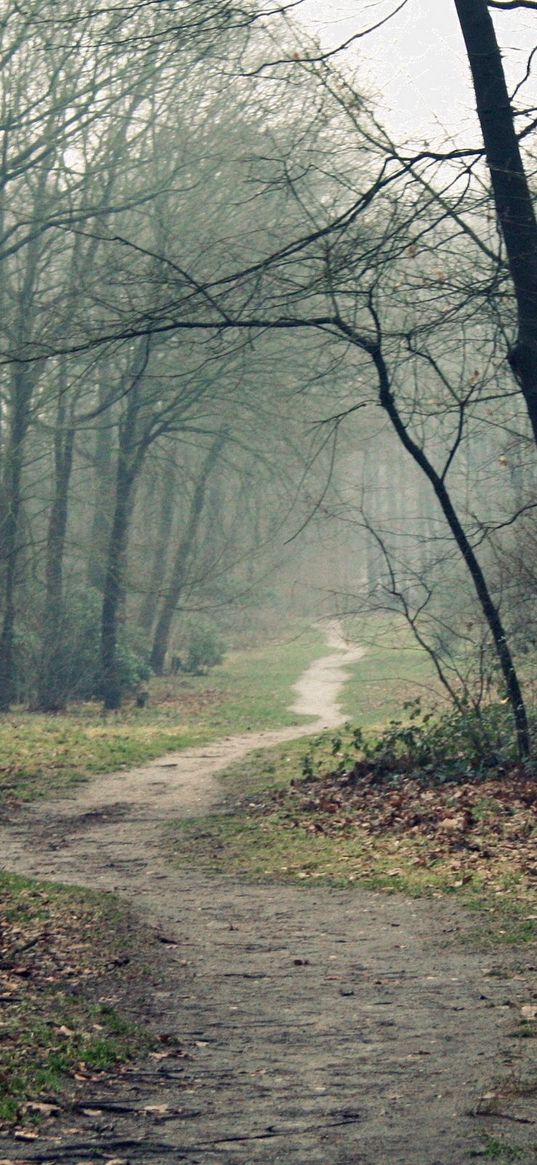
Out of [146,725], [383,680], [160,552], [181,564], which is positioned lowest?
[146,725]

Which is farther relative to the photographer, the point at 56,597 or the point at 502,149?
the point at 56,597

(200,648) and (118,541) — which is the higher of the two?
(118,541)

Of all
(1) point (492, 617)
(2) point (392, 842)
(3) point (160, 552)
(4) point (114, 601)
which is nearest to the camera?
(2) point (392, 842)

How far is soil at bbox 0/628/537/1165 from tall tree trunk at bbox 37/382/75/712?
55.4 ft

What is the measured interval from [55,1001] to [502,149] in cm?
789

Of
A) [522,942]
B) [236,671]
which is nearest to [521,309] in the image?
[522,942]

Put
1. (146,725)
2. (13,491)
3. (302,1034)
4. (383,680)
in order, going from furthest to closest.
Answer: (13,491), (146,725), (383,680), (302,1034)

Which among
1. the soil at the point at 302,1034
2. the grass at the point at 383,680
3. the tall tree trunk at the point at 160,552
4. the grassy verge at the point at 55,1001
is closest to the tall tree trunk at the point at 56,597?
the tall tree trunk at the point at 160,552

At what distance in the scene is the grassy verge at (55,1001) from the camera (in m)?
4.69

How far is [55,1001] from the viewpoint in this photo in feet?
19.2

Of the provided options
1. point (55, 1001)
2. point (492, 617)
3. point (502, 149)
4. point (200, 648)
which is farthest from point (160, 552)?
point (55, 1001)

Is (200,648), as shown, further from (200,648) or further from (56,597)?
(56,597)

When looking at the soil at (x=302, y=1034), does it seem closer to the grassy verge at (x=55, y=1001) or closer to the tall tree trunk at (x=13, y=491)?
the grassy verge at (x=55, y=1001)

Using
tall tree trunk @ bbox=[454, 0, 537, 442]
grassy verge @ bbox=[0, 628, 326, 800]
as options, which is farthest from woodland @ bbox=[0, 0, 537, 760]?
grassy verge @ bbox=[0, 628, 326, 800]
